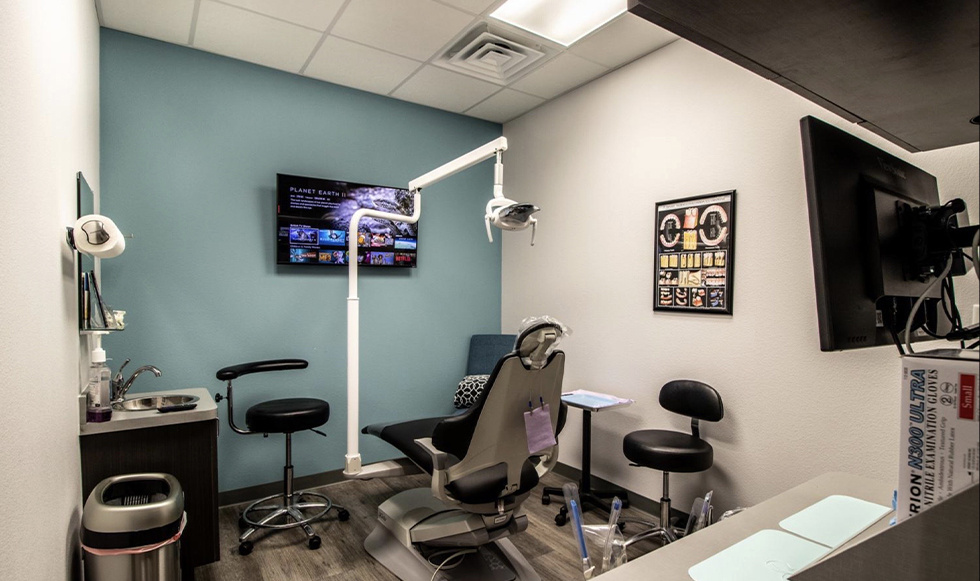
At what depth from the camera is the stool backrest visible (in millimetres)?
2521

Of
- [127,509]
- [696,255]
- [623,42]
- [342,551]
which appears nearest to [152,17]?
[127,509]

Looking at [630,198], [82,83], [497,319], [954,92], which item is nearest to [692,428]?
[630,198]

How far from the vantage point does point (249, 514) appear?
117 inches

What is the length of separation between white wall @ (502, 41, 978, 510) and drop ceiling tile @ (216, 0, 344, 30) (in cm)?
175

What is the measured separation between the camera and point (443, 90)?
11.8 ft

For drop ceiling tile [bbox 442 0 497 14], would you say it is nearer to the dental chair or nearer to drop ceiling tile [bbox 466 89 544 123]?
drop ceiling tile [bbox 466 89 544 123]

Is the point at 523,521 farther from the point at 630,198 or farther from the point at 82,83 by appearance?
the point at 82,83

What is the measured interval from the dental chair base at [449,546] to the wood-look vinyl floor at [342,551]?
10 cm

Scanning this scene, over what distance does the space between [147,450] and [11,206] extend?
4.29 feet

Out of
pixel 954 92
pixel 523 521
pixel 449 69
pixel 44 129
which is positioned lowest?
pixel 523 521

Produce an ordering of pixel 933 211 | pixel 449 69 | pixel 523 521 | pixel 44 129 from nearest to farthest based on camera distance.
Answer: pixel 933 211
pixel 44 129
pixel 523 521
pixel 449 69

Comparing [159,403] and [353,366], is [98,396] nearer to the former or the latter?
[159,403]

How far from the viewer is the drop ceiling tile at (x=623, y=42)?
8.80ft

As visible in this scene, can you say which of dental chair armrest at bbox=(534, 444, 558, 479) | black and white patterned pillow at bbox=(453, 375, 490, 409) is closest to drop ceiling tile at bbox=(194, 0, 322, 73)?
black and white patterned pillow at bbox=(453, 375, 490, 409)
